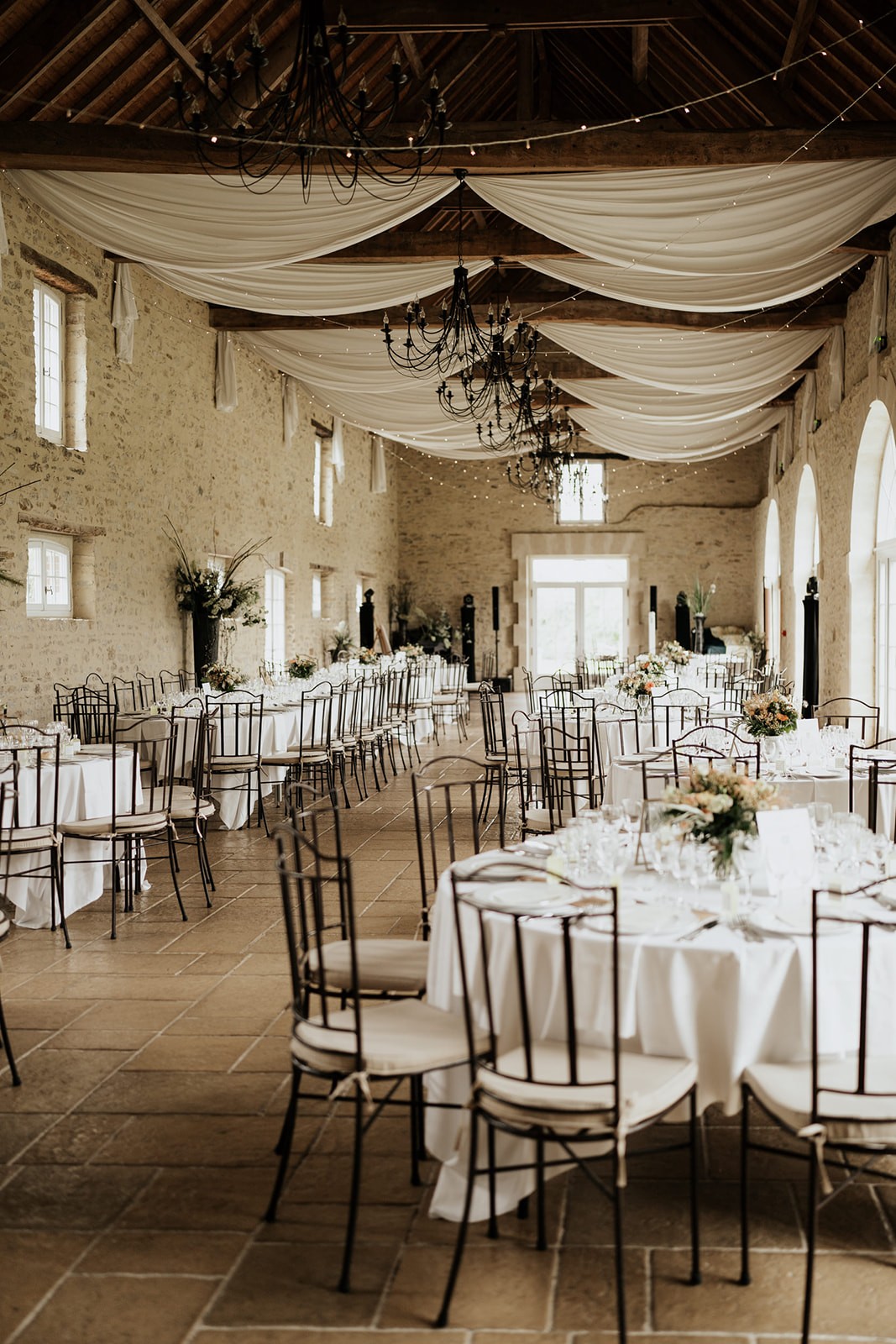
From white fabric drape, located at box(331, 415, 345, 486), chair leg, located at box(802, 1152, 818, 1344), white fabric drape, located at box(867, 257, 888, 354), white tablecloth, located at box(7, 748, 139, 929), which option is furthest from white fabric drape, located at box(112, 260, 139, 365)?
chair leg, located at box(802, 1152, 818, 1344)

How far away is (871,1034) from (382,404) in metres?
10.1

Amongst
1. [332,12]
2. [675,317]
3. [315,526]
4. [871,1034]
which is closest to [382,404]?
[675,317]

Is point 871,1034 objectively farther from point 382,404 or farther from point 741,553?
point 741,553

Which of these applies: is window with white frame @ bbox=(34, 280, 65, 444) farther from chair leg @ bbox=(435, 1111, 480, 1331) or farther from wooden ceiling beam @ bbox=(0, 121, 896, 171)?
chair leg @ bbox=(435, 1111, 480, 1331)

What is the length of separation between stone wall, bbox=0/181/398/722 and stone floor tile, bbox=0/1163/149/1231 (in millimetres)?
5445

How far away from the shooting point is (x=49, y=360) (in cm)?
892

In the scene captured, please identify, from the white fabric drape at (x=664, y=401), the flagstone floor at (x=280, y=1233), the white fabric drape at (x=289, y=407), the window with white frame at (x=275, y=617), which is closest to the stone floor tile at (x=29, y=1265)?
the flagstone floor at (x=280, y=1233)

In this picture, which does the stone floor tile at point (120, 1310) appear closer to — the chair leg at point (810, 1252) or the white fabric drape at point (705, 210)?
the chair leg at point (810, 1252)

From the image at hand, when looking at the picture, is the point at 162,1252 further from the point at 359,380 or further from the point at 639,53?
the point at 639,53

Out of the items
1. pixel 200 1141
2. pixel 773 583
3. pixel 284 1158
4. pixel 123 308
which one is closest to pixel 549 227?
pixel 123 308

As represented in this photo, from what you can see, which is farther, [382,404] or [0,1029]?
[382,404]

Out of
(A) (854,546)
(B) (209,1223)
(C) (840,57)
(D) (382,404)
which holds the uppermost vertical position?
(C) (840,57)

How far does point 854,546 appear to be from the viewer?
35.0 ft

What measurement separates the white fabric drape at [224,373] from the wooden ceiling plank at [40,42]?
4.87m
